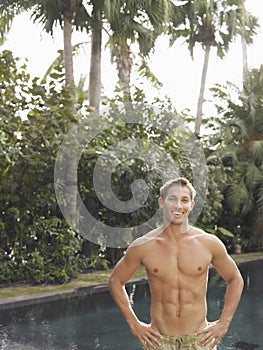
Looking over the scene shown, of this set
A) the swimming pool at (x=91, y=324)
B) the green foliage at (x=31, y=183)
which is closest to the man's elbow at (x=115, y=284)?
the swimming pool at (x=91, y=324)

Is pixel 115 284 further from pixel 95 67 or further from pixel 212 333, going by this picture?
pixel 95 67

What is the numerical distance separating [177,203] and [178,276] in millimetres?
315

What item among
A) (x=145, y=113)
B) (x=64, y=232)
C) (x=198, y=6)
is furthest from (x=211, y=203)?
(x=198, y=6)

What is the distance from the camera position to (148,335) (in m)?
2.39

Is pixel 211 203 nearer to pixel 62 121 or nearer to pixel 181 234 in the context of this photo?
pixel 62 121

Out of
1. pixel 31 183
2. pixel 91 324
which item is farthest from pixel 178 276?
pixel 31 183

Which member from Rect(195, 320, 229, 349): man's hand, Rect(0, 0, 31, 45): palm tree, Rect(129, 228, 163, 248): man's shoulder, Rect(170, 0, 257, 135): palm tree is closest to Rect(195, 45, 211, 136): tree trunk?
Rect(170, 0, 257, 135): palm tree

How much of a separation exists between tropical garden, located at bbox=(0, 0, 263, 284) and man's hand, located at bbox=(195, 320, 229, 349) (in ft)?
19.7

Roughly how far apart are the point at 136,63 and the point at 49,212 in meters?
6.77

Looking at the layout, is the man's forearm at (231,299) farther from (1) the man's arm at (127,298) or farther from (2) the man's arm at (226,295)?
(1) the man's arm at (127,298)

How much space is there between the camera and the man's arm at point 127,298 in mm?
2395

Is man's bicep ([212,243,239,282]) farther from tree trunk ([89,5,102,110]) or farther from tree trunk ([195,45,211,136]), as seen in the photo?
tree trunk ([195,45,211,136])

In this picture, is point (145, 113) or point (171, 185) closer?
point (171, 185)

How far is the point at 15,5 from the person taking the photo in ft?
33.9
